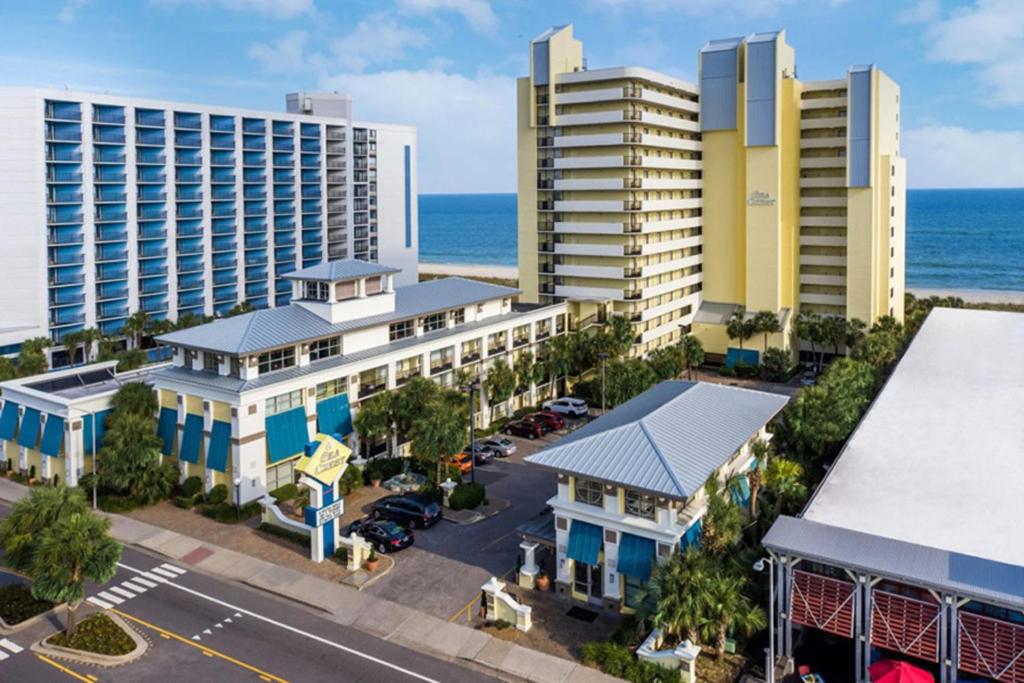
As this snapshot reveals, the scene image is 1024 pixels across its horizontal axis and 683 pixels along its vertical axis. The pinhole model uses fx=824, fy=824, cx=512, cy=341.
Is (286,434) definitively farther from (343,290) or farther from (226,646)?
(226,646)

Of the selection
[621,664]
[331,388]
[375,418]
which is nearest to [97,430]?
[331,388]

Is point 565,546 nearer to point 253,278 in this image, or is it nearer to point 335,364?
point 335,364

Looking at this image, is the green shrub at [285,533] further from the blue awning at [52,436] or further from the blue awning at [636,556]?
the blue awning at [636,556]

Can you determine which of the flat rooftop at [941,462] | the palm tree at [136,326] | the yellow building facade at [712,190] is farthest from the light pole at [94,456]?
the yellow building facade at [712,190]

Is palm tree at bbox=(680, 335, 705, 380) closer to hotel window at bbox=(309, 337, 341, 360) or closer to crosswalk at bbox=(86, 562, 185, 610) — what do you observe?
hotel window at bbox=(309, 337, 341, 360)

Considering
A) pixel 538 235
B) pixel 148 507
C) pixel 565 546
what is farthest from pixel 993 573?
pixel 538 235

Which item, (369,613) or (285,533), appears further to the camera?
(285,533)
